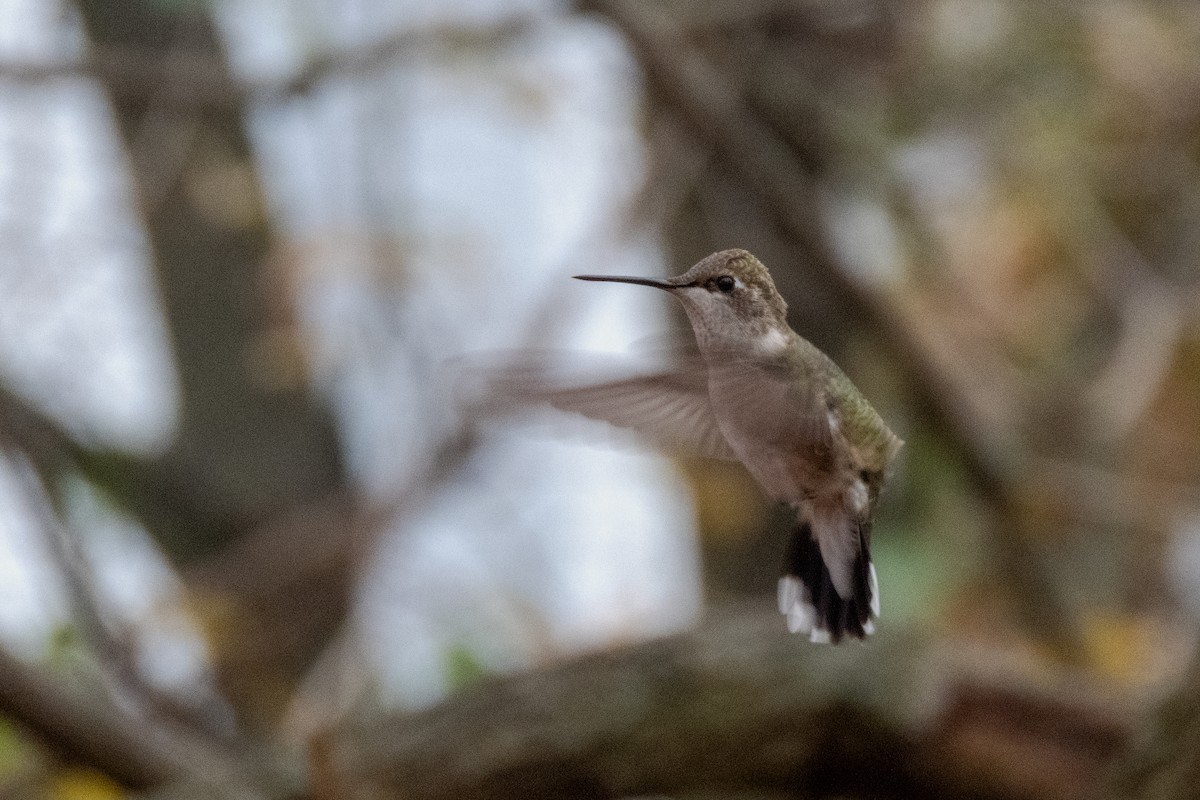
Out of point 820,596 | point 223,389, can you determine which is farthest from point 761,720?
point 223,389

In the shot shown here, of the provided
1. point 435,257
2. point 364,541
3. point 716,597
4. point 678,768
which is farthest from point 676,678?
point 435,257

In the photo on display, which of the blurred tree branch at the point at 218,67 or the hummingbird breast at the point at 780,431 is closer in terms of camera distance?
the hummingbird breast at the point at 780,431

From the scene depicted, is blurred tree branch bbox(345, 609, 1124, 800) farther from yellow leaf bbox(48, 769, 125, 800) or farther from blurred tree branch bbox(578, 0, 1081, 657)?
blurred tree branch bbox(578, 0, 1081, 657)

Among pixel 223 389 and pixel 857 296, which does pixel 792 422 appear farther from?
pixel 223 389

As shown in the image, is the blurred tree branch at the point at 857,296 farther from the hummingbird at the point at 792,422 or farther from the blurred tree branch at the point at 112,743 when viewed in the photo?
the hummingbird at the point at 792,422

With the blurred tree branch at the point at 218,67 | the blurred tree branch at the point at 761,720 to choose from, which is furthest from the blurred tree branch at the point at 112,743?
the blurred tree branch at the point at 218,67
